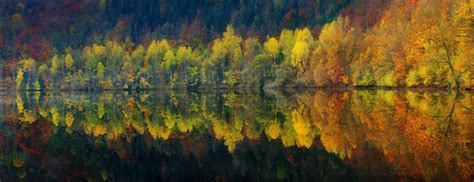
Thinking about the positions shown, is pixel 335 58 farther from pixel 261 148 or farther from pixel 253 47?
pixel 261 148

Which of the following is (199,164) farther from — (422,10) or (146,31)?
(146,31)

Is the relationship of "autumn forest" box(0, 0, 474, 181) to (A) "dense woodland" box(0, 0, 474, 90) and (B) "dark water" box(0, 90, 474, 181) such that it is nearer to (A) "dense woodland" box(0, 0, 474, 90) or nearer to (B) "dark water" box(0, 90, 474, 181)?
(B) "dark water" box(0, 90, 474, 181)

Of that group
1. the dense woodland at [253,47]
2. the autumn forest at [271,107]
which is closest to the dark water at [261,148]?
the autumn forest at [271,107]

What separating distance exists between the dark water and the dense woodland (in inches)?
919

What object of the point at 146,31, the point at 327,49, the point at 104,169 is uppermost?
the point at 146,31

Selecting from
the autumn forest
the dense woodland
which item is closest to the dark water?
the autumn forest

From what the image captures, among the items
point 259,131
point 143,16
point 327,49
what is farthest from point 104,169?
point 143,16

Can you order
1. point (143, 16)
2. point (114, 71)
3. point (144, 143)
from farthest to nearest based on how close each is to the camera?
point (143, 16)
point (114, 71)
point (144, 143)

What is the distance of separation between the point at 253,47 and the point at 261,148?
84080 mm

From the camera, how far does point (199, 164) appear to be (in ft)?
74.7

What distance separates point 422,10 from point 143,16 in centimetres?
14000

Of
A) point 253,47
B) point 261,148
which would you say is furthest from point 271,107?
point 253,47

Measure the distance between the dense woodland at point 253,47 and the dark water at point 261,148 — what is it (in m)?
23.4

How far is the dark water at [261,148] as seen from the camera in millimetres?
19609
